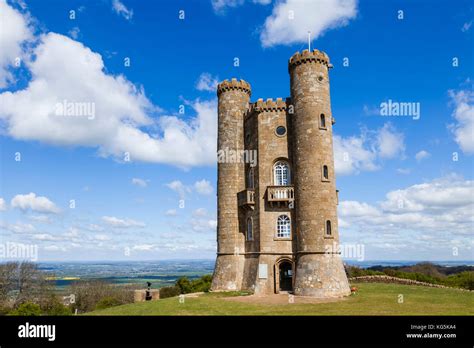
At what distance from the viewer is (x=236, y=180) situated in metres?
35.2

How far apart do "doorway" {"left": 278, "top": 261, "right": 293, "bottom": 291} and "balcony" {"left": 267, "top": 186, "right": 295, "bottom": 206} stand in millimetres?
5225

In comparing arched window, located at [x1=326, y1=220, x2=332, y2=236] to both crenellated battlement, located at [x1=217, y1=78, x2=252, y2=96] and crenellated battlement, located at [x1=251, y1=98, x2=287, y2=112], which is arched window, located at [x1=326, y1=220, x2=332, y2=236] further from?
crenellated battlement, located at [x1=217, y1=78, x2=252, y2=96]

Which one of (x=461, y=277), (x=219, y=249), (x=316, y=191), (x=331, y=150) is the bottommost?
(x=461, y=277)

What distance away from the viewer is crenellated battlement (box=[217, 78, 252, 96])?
120 ft

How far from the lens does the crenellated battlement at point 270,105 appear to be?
33469 mm

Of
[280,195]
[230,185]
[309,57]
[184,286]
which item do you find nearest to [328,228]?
[280,195]

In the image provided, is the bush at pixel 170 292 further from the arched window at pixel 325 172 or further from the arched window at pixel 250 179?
the arched window at pixel 325 172

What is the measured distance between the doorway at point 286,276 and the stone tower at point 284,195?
0.27 feet
